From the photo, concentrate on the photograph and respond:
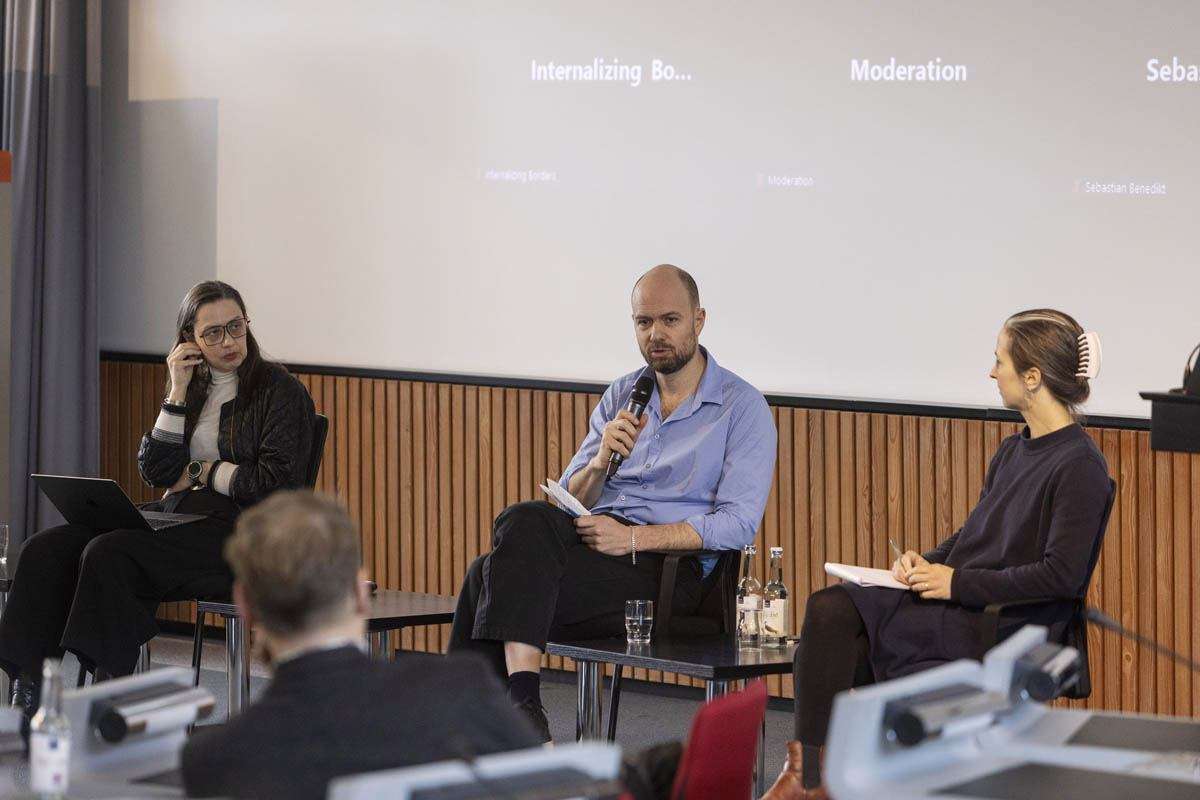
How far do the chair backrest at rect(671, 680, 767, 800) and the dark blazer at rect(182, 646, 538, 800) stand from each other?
424mm

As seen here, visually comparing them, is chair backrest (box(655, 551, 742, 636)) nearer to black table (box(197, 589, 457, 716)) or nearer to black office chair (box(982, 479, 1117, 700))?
black table (box(197, 589, 457, 716))

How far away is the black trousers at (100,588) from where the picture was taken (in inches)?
181

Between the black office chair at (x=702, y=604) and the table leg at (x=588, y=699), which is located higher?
the black office chair at (x=702, y=604)

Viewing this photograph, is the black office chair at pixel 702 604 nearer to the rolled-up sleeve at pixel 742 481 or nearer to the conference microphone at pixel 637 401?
the rolled-up sleeve at pixel 742 481

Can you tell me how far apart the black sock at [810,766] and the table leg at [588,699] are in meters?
0.65

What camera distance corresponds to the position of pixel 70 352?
6.84 m

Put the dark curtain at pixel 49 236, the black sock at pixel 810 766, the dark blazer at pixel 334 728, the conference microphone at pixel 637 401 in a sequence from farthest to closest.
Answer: the dark curtain at pixel 49 236, the conference microphone at pixel 637 401, the black sock at pixel 810 766, the dark blazer at pixel 334 728

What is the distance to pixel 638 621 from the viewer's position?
4059 millimetres

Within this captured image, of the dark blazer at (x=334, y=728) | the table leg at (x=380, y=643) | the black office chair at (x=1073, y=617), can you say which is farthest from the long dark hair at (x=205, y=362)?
the dark blazer at (x=334, y=728)

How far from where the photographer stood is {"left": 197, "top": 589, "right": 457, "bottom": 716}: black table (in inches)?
169

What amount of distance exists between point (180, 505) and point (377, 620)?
1.08 metres

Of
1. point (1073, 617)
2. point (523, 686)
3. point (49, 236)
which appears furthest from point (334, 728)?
point (49, 236)

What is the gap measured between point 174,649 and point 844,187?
3.53 m

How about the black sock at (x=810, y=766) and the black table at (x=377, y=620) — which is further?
the black table at (x=377, y=620)
